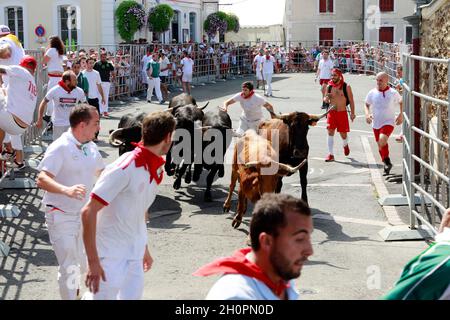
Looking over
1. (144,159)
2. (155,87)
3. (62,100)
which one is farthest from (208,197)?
(155,87)

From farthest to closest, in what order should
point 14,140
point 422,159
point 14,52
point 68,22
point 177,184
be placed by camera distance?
point 68,22 → point 14,52 → point 14,140 → point 177,184 → point 422,159

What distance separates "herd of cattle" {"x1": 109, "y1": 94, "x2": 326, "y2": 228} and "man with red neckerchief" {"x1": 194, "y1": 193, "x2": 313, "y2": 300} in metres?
4.84

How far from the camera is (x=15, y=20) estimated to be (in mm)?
37406

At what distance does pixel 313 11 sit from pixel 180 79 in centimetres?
2990

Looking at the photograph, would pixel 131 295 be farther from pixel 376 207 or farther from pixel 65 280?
pixel 376 207

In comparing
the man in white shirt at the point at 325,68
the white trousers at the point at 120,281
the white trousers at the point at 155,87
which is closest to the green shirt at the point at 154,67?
the white trousers at the point at 155,87

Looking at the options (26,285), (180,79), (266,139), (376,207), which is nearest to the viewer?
(26,285)

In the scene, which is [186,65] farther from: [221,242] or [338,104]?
[221,242]

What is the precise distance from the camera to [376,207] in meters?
A: 12.0

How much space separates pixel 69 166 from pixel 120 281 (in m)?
1.72

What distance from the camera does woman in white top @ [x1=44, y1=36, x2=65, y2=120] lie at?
17562 mm

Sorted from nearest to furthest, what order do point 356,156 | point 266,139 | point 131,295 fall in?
1. point 131,295
2. point 266,139
3. point 356,156

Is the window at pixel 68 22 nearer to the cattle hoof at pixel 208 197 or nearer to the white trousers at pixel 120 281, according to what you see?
the cattle hoof at pixel 208 197
